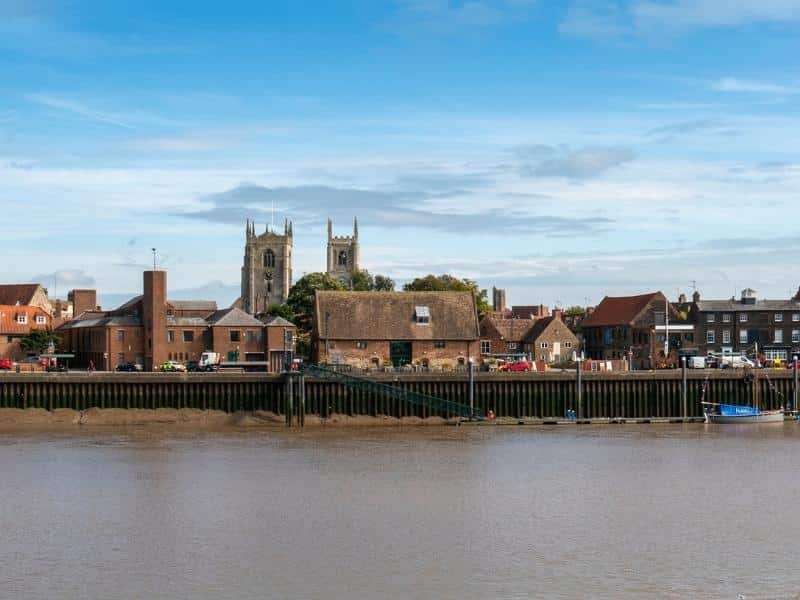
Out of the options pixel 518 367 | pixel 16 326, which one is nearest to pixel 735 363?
pixel 518 367

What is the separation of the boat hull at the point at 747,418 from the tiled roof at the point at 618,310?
131 ft

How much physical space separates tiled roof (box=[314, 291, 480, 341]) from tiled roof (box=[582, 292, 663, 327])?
30720 mm

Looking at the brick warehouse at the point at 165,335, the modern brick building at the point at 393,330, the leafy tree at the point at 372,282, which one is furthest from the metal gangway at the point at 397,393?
the leafy tree at the point at 372,282

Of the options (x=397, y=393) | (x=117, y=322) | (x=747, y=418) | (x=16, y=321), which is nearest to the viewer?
(x=397, y=393)

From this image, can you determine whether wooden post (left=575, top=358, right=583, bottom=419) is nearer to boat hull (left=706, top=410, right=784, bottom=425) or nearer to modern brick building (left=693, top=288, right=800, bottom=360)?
boat hull (left=706, top=410, right=784, bottom=425)

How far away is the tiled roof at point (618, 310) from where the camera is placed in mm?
112375

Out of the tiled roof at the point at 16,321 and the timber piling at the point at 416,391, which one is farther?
the tiled roof at the point at 16,321

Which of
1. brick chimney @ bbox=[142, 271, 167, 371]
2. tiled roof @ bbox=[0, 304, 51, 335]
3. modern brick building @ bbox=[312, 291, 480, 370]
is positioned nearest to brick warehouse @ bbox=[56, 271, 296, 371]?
brick chimney @ bbox=[142, 271, 167, 371]

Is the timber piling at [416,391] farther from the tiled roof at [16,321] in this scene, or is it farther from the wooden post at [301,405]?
the tiled roof at [16,321]

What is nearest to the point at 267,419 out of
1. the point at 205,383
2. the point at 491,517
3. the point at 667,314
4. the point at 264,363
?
the point at 205,383

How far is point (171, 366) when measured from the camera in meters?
80.8

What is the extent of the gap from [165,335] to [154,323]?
125 centimetres

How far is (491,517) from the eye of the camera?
39625 mm

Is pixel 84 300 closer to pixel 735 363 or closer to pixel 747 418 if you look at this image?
pixel 735 363
